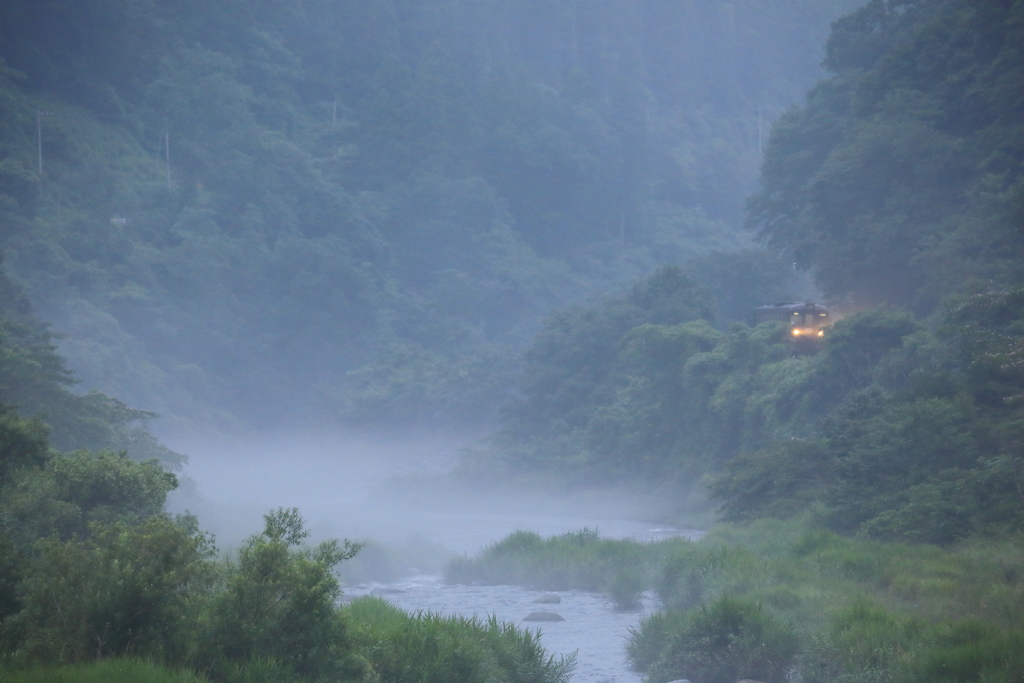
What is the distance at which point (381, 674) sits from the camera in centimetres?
852

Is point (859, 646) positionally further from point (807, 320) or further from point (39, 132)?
point (39, 132)

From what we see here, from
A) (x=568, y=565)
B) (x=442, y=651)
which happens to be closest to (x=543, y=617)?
(x=568, y=565)

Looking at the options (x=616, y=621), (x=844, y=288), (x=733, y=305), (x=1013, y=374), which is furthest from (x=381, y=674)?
(x=733, y=305)

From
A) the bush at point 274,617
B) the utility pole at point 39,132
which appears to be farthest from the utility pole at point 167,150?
the bush at point 274,617

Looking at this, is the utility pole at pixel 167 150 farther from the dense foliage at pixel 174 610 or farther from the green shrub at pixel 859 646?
the green shrub at pixel 859 646

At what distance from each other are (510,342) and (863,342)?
41028 mm

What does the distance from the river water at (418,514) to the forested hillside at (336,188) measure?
3.40 metres

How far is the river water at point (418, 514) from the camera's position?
1608cm

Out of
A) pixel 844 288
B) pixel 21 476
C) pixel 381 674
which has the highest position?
pixel 844 288

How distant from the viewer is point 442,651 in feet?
30.0

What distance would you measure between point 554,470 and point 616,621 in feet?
85.5

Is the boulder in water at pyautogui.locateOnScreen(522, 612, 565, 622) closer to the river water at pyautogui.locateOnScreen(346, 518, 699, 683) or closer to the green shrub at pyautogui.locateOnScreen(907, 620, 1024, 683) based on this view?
the river water at pyautogui.locateOnScreen(346, 518, 699, 683)

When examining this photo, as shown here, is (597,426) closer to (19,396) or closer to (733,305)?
(733,305)

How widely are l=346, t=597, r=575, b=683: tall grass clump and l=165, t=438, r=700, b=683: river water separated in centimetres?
216
